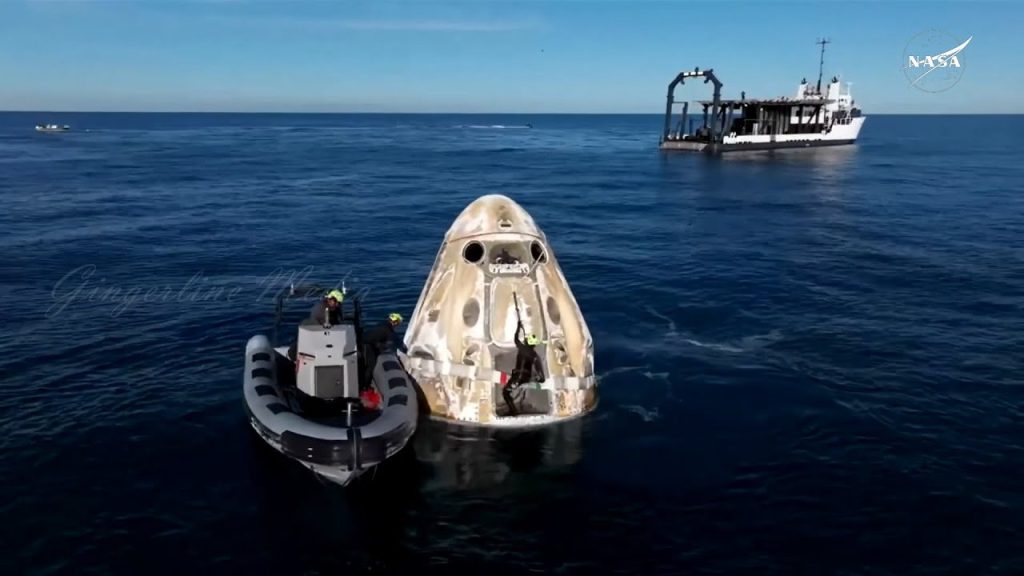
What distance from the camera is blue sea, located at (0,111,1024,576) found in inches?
601

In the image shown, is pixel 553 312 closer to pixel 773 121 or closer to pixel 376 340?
pixel 376 340

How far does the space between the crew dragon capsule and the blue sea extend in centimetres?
91

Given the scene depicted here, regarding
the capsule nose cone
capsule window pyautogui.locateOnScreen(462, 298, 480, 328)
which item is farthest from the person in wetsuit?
the capsule nose cone

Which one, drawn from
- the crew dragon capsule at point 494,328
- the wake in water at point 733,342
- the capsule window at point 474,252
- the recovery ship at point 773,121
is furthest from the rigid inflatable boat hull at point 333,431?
the recovery ship at point 773,121

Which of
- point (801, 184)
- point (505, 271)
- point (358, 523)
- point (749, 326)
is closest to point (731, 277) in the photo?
point (749, 326)

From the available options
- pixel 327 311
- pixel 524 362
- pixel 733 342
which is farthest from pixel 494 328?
pixel 733 342

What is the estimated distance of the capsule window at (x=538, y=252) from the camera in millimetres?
20500

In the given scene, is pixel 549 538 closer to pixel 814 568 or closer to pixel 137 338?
pixel 814 568

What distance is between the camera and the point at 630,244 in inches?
1842

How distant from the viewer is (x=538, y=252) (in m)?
20.8

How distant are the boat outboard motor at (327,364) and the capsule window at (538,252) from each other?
224 inches

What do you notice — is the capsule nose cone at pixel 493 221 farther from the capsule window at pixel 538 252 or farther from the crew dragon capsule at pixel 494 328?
the capsule window at pixel 538 252

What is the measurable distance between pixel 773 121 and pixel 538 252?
112m

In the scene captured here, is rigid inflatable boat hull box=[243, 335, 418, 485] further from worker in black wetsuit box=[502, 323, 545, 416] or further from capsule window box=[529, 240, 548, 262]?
capsule window box=[529, 240, 548, 262]
